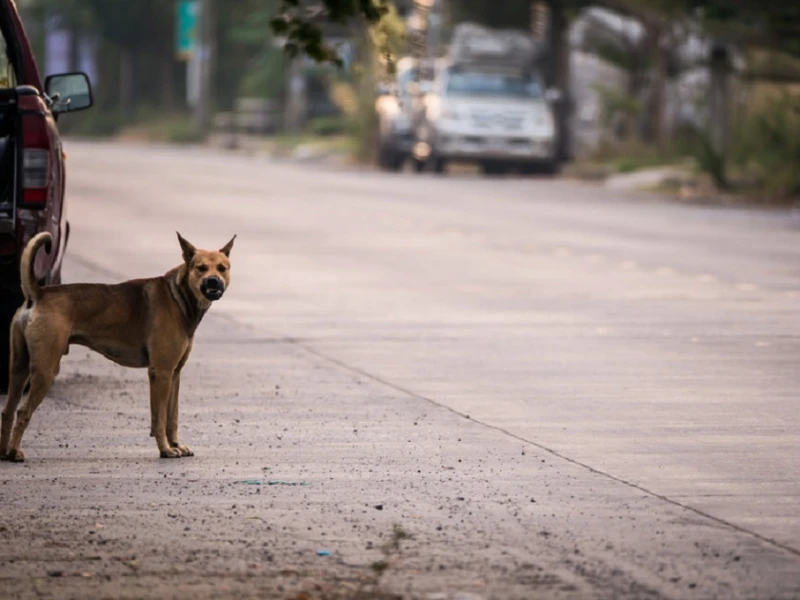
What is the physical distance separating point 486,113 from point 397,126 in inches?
112

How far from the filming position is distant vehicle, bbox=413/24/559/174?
128ft

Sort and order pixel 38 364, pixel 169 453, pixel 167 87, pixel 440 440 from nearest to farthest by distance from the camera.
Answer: pixel 38 364, pixel 169 453, pixel 440 440, pixel 167 87

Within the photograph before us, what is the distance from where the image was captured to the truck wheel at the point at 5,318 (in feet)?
35.5

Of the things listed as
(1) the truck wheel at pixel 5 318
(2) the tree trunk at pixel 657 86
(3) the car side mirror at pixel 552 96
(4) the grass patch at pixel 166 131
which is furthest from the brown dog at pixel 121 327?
(4) the grass patch at pixel 166 131

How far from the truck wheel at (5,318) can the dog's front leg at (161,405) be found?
207cm

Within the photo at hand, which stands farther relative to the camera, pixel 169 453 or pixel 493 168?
pixel 493 168

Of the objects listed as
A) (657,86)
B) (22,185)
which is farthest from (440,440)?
(657,86)

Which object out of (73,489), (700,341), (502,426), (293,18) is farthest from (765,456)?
(293,18)

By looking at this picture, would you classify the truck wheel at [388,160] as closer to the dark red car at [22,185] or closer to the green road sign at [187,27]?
the green road sign at [187,27]

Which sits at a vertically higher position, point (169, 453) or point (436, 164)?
point (169, 453)

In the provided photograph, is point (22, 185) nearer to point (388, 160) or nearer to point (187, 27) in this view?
point (388, 160)

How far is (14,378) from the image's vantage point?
891 centimetres

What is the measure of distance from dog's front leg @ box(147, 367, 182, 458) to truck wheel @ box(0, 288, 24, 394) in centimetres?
207

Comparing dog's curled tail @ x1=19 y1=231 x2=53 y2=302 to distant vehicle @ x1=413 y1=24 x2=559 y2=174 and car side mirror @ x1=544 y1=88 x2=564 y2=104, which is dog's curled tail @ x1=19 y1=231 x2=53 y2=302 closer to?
distant vehicle @ x1=413 y1=24 x2=559 y2=174
